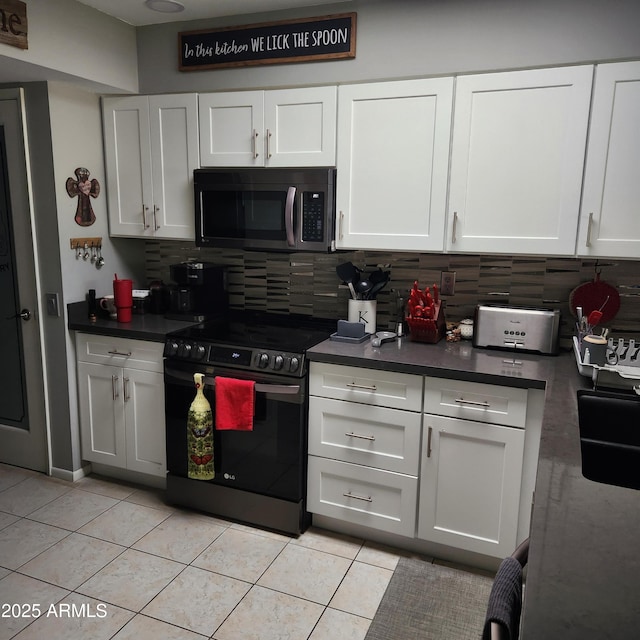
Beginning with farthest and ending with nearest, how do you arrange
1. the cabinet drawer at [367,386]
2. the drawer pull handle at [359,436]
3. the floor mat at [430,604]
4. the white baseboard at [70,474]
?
1. the white baseboard at [70,474]
2. the drawer pull handle at [359,436]
3. the cabinet drawer at [367,386]
4. the floor mat at [430,604]

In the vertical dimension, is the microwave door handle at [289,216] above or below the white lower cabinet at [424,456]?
above

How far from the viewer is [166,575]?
2.29 metres

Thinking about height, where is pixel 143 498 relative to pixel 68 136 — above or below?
below

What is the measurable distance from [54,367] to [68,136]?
1246mm

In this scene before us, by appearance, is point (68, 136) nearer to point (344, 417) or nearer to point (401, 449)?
point (344, 417)

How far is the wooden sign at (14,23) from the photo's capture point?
2.18m

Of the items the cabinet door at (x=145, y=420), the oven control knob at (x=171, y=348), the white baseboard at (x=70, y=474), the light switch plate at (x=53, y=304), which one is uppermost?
the light switch plate at (x=53, y=304)

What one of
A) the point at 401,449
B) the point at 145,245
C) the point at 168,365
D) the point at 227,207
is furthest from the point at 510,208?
the point at 145,245

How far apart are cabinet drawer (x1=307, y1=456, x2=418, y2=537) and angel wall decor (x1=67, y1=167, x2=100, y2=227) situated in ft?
5.86

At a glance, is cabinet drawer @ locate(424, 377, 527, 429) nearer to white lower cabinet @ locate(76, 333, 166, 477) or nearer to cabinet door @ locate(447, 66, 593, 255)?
cabinet door @ locate(447, 66, 593, 255)

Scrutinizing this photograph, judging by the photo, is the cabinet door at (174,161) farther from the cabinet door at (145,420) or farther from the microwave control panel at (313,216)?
the cabinet door at (145,420)

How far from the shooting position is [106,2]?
2539mm

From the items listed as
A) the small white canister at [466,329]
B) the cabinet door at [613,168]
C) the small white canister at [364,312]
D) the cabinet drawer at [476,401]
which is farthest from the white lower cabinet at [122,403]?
the cabinet door at [613,168]

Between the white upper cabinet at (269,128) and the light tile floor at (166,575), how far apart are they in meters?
1.82
